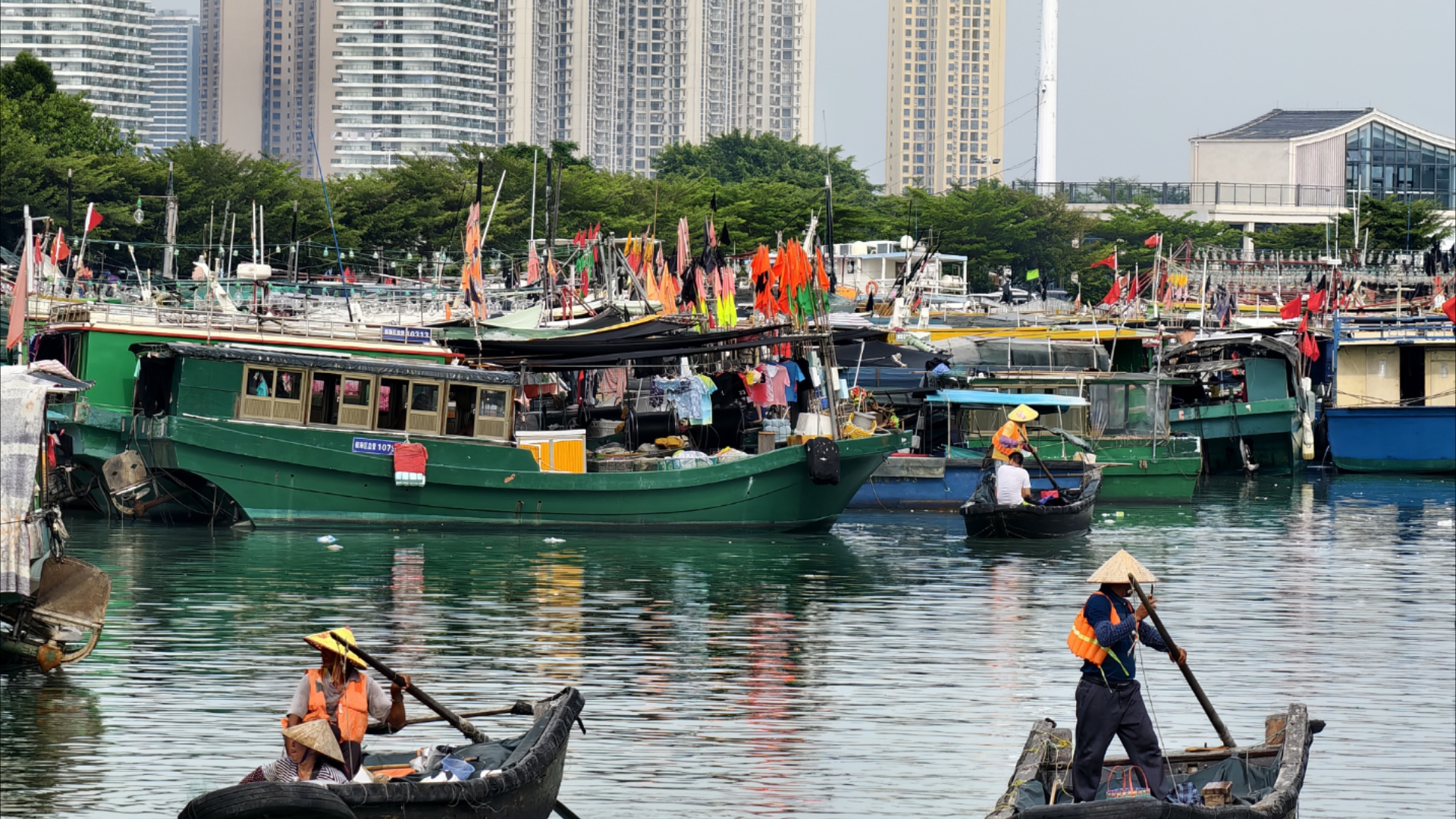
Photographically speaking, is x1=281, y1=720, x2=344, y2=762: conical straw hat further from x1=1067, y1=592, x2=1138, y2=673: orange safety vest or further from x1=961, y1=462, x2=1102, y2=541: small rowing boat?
x1=961, y1=462, x2=1102, y2=541: small rowing boat

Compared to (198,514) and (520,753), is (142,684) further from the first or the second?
(198,514)

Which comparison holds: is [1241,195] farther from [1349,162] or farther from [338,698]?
[338,698]

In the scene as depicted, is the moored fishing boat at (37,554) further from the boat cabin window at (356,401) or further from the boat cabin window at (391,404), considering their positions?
the boat cabin window at (391,404)

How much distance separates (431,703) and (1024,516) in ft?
53.9

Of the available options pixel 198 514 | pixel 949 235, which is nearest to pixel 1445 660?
pixel 198 514

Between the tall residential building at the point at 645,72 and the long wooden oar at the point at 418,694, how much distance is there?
140 m

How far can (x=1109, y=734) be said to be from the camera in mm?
10586

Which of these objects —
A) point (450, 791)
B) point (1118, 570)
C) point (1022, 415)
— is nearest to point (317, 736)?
point (450, 791)

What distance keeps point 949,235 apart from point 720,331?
157 ft

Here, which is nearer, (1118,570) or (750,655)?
(1118,570)

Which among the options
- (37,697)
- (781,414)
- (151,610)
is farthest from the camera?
(781,414)

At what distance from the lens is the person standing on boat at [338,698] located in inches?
401

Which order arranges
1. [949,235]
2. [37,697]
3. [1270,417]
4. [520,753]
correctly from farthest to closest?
[949,235], [1270,417], [37,697], [520,753]

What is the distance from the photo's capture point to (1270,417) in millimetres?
39219
